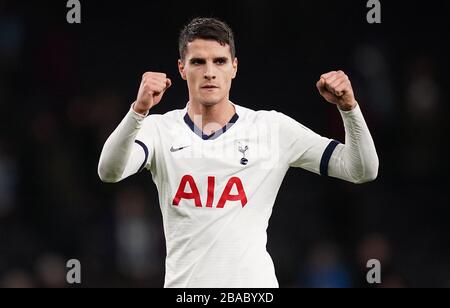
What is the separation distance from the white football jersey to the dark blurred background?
400 cm

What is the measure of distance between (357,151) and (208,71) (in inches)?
37.8

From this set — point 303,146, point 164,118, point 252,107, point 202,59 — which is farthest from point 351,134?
point 252,107

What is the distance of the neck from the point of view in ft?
18.7

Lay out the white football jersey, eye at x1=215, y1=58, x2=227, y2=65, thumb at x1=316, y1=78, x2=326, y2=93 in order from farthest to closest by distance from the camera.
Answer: eye at x1=215, y1=58, x2=227, y2=65, the white football jersey, thumb at x1=316, y1=78, x2=326, y2=93

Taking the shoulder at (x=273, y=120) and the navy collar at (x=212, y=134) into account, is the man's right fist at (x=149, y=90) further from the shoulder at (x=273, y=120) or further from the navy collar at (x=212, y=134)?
the shoulder at (x=273, y=120)

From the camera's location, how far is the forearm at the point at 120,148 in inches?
204

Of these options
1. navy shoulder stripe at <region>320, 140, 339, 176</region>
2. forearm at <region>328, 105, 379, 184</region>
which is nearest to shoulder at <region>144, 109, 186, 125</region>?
navy shoulder stripe at <region>320, 140, 339, 176</region>

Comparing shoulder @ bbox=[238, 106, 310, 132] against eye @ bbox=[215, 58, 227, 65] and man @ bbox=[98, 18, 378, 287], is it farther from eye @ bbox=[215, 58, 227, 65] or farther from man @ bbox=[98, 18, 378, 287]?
eye @ bbox=[215, 58, 227, 65]

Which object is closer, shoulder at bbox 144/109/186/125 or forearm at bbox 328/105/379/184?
forearm at bbox 328/105/379/184

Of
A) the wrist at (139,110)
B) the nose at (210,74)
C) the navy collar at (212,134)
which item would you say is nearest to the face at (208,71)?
the nose at (210,74)

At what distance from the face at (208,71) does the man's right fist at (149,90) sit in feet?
1.39

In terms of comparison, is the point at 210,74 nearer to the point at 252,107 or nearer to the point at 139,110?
the point at 139,110
